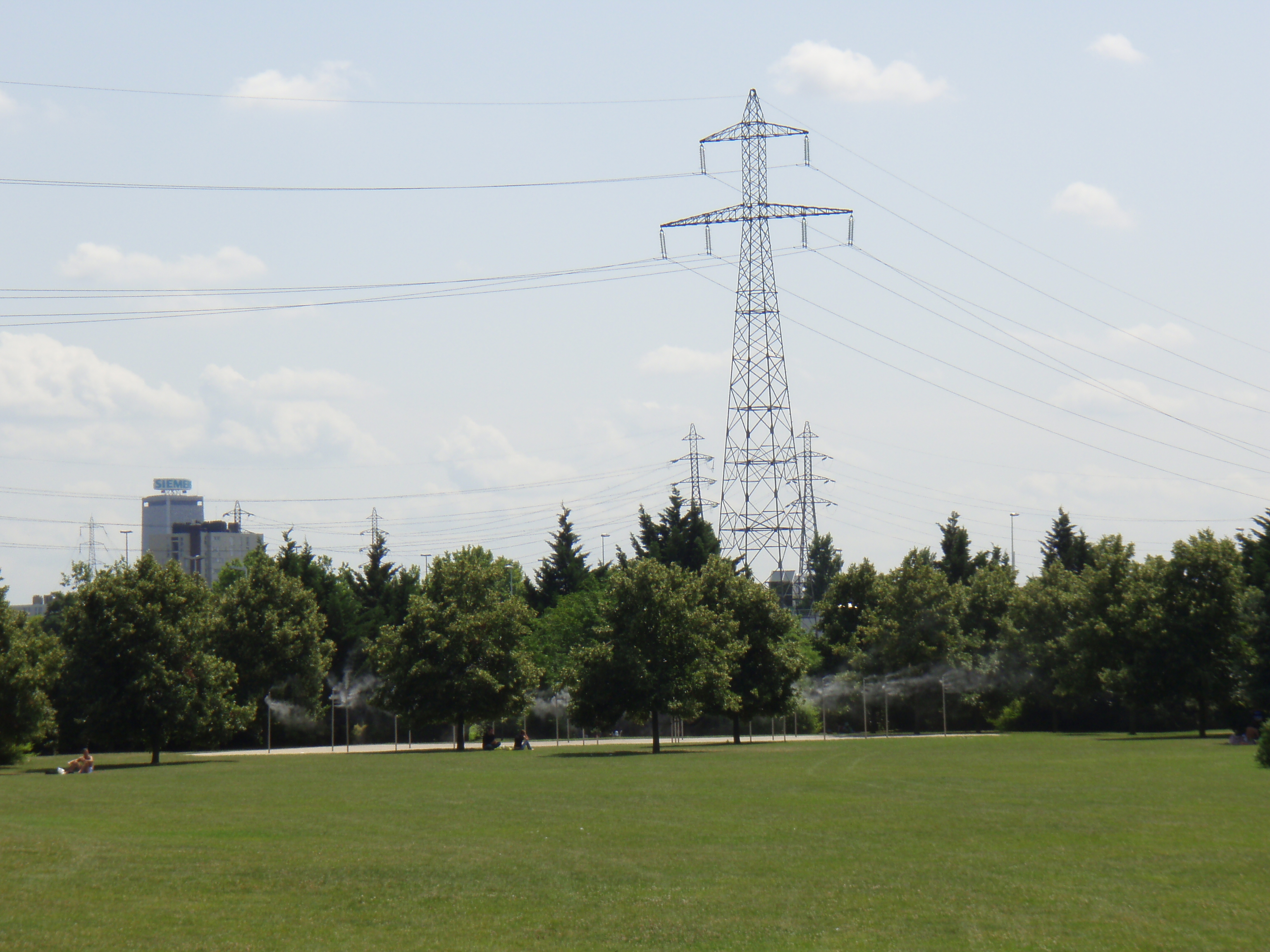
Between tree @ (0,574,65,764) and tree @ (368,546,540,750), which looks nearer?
tree @ (0,574,65,764)

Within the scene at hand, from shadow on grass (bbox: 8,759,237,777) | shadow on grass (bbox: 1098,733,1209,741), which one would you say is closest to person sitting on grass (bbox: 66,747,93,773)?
shadow on grass (bbox: 8,759,237,777)

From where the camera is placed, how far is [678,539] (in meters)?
102

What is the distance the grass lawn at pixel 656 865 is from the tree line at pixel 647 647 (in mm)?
22904

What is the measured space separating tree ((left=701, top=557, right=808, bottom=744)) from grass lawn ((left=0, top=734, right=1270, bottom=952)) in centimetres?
3704

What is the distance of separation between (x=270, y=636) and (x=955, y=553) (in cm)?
6366

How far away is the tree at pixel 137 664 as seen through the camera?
57.4 meters

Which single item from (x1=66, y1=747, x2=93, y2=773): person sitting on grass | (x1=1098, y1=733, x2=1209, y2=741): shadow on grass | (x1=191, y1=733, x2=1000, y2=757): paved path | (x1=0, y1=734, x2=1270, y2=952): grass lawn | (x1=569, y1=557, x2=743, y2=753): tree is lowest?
(x1=191, y1=733, x2=1000, y2=757): paved path

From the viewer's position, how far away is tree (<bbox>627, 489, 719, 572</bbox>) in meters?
102

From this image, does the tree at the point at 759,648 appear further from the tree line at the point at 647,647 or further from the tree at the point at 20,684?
the tree at the point at 20,684

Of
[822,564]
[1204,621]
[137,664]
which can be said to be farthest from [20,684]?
[822,564]

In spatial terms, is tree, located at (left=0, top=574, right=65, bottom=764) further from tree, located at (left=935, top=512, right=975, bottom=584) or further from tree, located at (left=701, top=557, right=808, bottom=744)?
tree, located at (left=935, top=512, right=975, bottom=584)

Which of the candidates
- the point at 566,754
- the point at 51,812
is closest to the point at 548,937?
the point at 51,812

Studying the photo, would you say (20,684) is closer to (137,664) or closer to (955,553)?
(137,664)

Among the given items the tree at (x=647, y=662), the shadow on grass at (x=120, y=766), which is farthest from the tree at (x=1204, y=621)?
the shadow on grass at (x=120, y=766)
